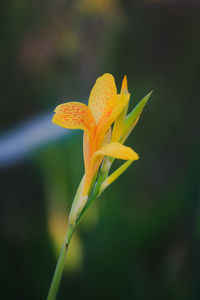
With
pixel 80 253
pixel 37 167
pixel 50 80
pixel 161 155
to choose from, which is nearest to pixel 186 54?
pixel 161 155

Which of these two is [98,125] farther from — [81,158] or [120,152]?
[81,158]

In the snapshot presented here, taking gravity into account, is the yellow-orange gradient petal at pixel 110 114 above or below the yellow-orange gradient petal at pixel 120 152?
above

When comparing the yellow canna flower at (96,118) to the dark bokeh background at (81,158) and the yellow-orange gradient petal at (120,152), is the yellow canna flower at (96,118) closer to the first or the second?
the yellow-orange gradient petal at (120,152)

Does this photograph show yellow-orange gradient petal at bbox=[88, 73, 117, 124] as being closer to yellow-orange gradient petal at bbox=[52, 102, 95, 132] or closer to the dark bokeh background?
yellow-orange gradient petal at bbox=[52, 102, 95, 132]

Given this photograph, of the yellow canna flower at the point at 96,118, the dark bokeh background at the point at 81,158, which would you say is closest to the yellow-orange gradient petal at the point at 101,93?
the yellow canna flower at the point at 96,118

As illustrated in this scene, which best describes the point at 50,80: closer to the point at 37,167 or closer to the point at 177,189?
the point at 37,167

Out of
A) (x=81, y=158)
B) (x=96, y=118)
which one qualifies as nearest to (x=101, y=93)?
(x=96, y=118)

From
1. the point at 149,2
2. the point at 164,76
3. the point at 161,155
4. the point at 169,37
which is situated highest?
the point at 149,2
